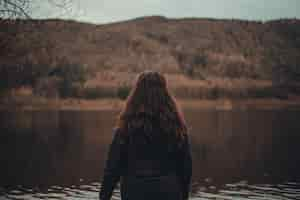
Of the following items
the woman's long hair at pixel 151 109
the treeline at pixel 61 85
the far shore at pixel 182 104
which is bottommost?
the far shore at pixel 182 104

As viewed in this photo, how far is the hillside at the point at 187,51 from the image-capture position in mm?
145625

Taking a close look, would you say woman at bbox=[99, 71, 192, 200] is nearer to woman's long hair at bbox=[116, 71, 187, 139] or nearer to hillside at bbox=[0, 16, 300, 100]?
woman's long hair at bbox=[116, 71, 187, 139]

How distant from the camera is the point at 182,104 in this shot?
4375 inches

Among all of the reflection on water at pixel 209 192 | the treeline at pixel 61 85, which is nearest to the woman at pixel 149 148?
the reflection on water at pixel 209 192

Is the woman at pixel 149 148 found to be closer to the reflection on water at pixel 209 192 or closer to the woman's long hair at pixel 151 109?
the woman's long hair at pixel 151 109

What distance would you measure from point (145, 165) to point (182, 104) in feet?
346

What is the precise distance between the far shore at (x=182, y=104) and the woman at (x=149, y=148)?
90.8 meters

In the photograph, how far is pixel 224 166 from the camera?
2589 cm

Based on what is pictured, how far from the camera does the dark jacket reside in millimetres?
5863

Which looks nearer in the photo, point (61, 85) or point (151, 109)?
A: point (151, 109)

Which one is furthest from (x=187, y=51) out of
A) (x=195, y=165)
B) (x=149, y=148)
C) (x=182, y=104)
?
(x=149, y=148)

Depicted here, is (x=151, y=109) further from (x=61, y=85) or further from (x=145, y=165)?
(x=61, y=85)

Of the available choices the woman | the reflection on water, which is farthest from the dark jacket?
the reflection on water

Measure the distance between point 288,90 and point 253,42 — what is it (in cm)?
5529
